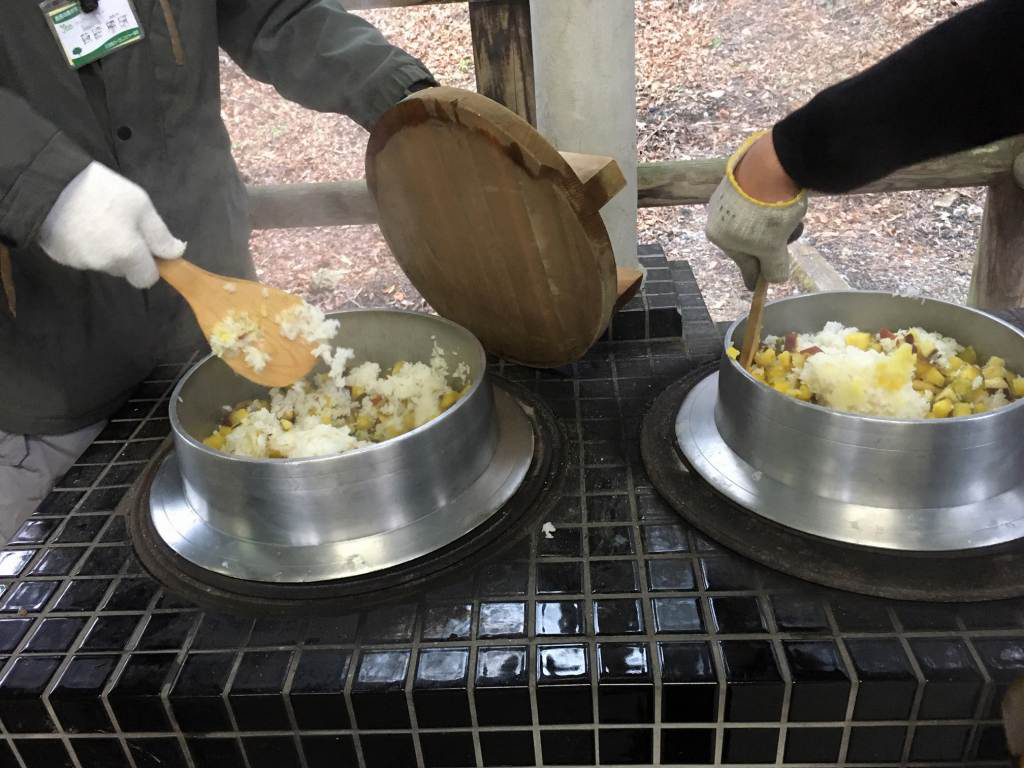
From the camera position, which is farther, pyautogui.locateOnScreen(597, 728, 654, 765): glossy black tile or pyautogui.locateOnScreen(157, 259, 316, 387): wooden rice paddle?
pyautogui.locateOnScreen(157, 259, 316, 387): wooden rice paddle

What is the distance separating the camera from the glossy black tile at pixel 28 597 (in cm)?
130

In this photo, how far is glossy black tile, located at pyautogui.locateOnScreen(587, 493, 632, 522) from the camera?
1399 mm

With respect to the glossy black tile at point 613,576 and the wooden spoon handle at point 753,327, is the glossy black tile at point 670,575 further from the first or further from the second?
the wooden spoon handle at point 753,327

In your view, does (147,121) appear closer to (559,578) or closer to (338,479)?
(338,479)

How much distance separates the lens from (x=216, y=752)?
1202 mm

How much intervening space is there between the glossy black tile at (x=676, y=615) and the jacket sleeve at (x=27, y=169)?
1210mm

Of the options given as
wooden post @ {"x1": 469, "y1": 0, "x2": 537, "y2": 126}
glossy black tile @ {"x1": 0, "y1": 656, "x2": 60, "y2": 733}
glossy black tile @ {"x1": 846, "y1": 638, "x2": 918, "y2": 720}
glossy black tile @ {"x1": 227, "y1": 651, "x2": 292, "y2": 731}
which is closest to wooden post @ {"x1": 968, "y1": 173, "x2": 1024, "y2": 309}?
wooden post @ {"x1": 469, "y1": 0, "x2": 537, "y2": 126}

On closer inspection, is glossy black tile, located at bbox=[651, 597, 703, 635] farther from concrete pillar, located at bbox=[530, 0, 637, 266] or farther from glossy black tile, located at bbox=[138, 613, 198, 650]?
concrete pillar, located at bbox=[530, 0, 637, 266]

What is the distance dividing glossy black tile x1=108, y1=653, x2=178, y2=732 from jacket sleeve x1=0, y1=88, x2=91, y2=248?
2.43ft

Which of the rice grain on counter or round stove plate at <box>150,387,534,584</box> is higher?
the rice grain on counter

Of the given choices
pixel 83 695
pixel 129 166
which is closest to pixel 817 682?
pixel 83 695

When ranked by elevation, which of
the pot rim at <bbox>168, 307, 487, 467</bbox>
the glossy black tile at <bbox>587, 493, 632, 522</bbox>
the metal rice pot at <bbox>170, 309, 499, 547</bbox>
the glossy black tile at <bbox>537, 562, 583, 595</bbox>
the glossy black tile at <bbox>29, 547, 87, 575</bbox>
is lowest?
the glossy black tile at <bbox>587, 493, 632, 522</bbox>

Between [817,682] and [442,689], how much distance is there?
1.74 feet

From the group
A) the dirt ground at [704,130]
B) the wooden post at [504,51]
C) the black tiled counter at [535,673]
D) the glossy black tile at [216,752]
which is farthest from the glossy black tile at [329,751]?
the dirt ground at [704,130]
